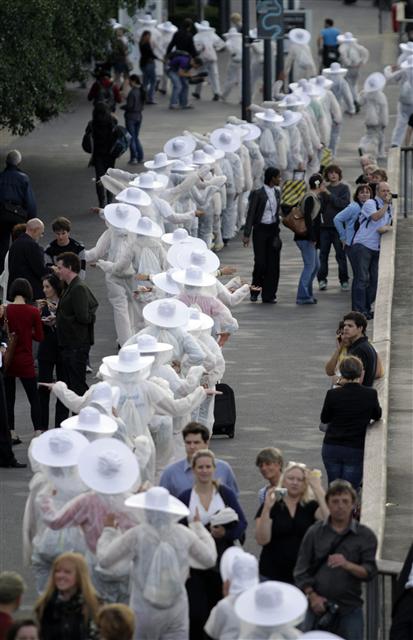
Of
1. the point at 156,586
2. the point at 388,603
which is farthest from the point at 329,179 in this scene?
the point at 156,586

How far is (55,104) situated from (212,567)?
17683 millimetres

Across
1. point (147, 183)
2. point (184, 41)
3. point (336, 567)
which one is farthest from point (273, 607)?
point (184, 41)

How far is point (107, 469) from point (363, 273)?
34.4ft

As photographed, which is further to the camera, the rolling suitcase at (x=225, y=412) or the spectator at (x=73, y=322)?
the rolling suitcase at (x=225, y=412)

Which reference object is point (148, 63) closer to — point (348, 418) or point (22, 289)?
point (22, 289)

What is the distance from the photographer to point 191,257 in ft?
58.2

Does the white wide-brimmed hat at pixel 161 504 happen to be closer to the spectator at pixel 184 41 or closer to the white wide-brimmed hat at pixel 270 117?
the white wide-brimmed hat at pixel 270 117

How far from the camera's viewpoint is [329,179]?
77.0 ft

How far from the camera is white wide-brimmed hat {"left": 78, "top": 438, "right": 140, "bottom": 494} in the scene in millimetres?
11727

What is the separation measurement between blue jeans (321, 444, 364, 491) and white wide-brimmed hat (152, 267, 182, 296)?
3.22m

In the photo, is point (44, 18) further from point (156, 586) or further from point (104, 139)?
point (156, 586)

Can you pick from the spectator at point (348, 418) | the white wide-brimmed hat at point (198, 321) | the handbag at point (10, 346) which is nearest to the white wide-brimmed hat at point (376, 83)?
the handbag at point (10, 346)

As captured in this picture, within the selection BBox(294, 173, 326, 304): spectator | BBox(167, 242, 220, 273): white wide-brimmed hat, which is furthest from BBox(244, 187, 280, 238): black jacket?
BBox(167, 242, 220, 273): white wide-brimmed hat

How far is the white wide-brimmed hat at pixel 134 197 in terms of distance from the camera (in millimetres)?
20703
